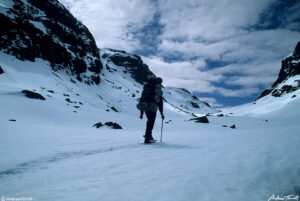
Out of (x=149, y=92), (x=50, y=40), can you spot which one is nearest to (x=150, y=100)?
(x=149, y=92)

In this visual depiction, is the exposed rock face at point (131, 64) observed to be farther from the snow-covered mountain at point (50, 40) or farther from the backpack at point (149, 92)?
the backpack at point (149, 92)

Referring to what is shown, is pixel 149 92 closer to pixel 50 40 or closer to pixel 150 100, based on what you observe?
pixel 150 100

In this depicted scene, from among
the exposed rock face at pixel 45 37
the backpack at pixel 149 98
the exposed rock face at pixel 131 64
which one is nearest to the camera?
the backpack at pixel 149 98

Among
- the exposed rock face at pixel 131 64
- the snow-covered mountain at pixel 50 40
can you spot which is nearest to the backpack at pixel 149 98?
the snow-covered mountain at pixel 50 40

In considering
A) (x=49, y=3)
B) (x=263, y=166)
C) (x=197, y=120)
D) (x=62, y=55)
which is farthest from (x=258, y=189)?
(x=49, y=3)

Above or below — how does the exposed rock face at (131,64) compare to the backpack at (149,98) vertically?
above

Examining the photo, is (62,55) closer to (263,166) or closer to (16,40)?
(16,40)

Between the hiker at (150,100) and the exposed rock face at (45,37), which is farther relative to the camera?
the exposed rock face at (45,37)

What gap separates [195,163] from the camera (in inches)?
99.7

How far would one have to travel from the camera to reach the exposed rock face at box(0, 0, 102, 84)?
34719 millimetres

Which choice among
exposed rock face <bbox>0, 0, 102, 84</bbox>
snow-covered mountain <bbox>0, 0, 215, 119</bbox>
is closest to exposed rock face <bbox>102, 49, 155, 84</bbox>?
snow-covered mountain <bbox>0, 0, 215, 119</bbox>

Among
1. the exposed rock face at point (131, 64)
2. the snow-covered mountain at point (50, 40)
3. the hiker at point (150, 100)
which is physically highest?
the exposed rock face at point (131, 64)

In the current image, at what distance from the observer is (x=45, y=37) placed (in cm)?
4150

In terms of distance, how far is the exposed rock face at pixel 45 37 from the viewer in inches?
1367
